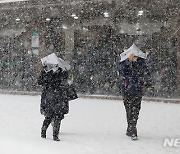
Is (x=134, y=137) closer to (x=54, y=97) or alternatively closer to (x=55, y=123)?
(x=55, y=123)

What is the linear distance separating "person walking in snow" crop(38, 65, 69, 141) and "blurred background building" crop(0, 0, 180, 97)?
24.9ft

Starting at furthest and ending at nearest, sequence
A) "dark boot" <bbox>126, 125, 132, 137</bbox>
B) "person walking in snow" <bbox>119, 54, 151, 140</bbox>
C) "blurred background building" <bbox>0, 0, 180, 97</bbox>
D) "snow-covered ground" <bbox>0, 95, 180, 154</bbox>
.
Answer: "blurred background building" <bbox>0, 0, 180, 97</bbox> → "dark boot" <bbox>126, 125, 132, 137</bbox> → "person walking in snow" <bbox>119, 54, 151, 140</bbox> → "snow-covered ground" <bbox>0, 95, 180, 154</bbox>

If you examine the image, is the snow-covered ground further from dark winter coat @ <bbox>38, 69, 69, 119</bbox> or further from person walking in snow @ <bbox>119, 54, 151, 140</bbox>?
dark winter coat @ <bbox>38, 69, 69, 119</bbox>

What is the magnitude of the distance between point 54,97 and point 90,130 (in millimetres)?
1633

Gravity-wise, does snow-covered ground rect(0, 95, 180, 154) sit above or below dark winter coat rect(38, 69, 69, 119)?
below

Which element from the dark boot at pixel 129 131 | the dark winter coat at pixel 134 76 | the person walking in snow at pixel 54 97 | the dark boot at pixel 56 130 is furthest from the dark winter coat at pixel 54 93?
the dark boot at pixel 129 131

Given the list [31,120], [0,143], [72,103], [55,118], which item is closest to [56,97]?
[55,118]

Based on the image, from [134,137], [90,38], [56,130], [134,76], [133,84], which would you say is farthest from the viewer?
[90,38]

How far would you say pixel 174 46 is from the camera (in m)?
15.7

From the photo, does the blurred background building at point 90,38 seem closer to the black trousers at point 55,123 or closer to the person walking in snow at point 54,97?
the person walking in snow at point 54,97

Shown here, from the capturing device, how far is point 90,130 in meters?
9.27

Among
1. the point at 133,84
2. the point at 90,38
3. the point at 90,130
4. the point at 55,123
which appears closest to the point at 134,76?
the point at 133,84

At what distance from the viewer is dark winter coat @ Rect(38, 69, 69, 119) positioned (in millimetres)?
7980

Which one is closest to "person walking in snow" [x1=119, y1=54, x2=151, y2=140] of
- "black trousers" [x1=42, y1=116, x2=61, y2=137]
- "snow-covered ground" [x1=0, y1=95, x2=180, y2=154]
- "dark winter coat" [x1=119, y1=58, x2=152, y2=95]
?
"dark winter coat" [x1=119, y1=58, x2=152, y2=95]
